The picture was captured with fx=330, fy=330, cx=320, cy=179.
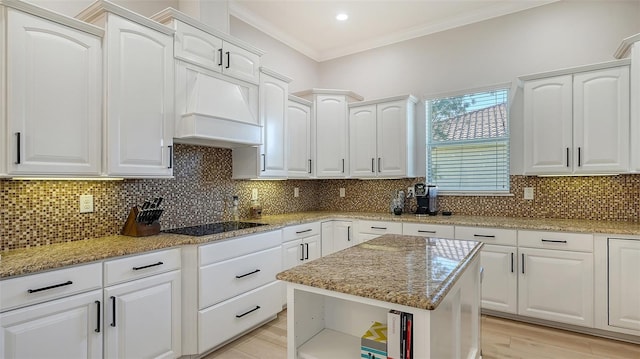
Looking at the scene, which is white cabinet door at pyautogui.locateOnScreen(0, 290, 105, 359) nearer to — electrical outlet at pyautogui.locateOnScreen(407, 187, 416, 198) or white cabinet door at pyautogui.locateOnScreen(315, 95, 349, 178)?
white cabinet door at pyautogui.locateOnScreen(315, 95, 349, 178)

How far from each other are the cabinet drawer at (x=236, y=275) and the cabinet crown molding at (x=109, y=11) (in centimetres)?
177

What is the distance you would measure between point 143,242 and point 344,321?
4.84ft

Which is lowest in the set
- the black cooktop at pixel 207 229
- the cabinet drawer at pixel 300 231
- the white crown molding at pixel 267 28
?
the cabinet drawer at pixel 300 231

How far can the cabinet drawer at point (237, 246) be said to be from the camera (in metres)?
2.40

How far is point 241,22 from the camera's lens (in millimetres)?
3645

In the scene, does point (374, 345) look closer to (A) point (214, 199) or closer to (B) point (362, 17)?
(A) point (214, 199)

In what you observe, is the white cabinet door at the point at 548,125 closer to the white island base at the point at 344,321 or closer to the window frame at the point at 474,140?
the window frame at the point at 474,140

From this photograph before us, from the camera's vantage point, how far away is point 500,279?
9.91 ft

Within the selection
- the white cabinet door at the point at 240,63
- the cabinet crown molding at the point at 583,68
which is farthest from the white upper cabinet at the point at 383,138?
the white cabinet door at the point at 240,63

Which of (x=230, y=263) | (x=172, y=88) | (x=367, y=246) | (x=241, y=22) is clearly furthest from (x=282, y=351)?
(x=241, y=22)

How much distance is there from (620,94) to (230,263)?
3.51m

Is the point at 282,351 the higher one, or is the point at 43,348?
the point at 43,348

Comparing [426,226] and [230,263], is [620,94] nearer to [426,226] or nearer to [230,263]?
[426,226]

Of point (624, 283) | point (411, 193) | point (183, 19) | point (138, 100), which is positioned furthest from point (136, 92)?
point (624, 283)
